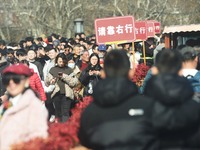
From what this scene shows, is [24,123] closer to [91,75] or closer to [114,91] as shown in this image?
[114,91]

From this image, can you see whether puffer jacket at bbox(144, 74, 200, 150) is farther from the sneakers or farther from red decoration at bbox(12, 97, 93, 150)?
the sneakers

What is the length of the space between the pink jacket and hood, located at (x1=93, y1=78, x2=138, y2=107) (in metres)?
0.77

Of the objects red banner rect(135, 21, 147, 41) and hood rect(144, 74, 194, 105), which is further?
red banner rect(135, 21, 147, 41)

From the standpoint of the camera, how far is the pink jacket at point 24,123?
19.5 feet

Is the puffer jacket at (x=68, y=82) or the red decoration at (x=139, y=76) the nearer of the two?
the puffer jacket at (x=68, y=82)

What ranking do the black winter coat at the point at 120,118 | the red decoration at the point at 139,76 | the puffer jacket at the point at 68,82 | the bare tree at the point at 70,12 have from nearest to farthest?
the black winter coat at the point at 120,118, the puffer jacket at the point at 68,82, the red decoration at the point at 139,76, the bare tree at the point at 70,12

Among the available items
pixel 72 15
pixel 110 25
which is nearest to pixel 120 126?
pixel 110 25

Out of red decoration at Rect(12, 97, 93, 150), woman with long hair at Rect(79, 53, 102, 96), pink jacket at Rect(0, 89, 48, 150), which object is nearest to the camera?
red decoration at Rect(12, 97, 93, 150)

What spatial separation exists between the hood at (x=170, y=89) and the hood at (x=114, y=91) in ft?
0.67

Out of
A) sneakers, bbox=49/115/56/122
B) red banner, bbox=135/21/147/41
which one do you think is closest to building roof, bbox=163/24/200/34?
red banner, bbox=135/21/147/41

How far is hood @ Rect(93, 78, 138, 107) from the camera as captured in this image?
531 centimetres

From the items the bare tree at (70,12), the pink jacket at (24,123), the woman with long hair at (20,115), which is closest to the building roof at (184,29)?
the woman with long hair at (20,115)

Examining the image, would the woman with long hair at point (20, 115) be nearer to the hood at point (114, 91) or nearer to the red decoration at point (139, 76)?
the hood at point (114, 91)

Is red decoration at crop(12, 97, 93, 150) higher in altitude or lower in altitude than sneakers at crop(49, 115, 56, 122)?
higher
